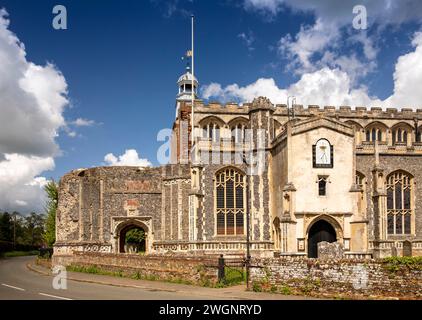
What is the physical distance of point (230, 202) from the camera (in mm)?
30438

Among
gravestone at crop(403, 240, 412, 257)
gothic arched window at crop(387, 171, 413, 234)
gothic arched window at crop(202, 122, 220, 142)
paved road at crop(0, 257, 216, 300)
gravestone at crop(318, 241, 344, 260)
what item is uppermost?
gothic arched window at crop(202, 122, 220, 142)

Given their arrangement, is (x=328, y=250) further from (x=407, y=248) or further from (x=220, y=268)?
(x=407, y=248)

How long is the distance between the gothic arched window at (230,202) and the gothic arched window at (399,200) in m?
9.99

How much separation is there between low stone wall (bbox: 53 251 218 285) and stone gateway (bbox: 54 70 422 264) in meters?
4.71

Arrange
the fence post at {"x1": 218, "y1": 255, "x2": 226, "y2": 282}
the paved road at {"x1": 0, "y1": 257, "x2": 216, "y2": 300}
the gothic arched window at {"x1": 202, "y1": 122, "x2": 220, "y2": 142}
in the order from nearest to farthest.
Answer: the paved road at {"x1": 0, "y1": 257, "x2": 216, "y2": 300}, the fence post at {"x1": 218, "y1": 255, "x2": 226, "y2": 282}, the gothic arched window at {"x1": 202, "y1": 122, "x2": 220, "y2": 142}

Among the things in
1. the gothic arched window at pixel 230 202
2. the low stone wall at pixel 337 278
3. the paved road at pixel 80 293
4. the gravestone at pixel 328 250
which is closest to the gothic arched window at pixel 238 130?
the gothic arched window at pixel 230 202

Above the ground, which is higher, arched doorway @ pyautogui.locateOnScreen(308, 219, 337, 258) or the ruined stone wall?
the ruined stone wall

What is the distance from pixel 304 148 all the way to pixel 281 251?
6.27m

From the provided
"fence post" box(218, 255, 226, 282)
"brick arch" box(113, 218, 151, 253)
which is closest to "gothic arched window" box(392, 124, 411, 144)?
"brick arch" box(113, 218, 151, 253)

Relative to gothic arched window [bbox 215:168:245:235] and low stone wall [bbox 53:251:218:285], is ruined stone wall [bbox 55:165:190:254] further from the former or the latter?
low stone wall [bbox 53:251:218:285]

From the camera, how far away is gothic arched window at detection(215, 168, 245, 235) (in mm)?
30062

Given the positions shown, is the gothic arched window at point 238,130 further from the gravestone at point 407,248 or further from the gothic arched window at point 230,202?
the gravestone at point 407,248
